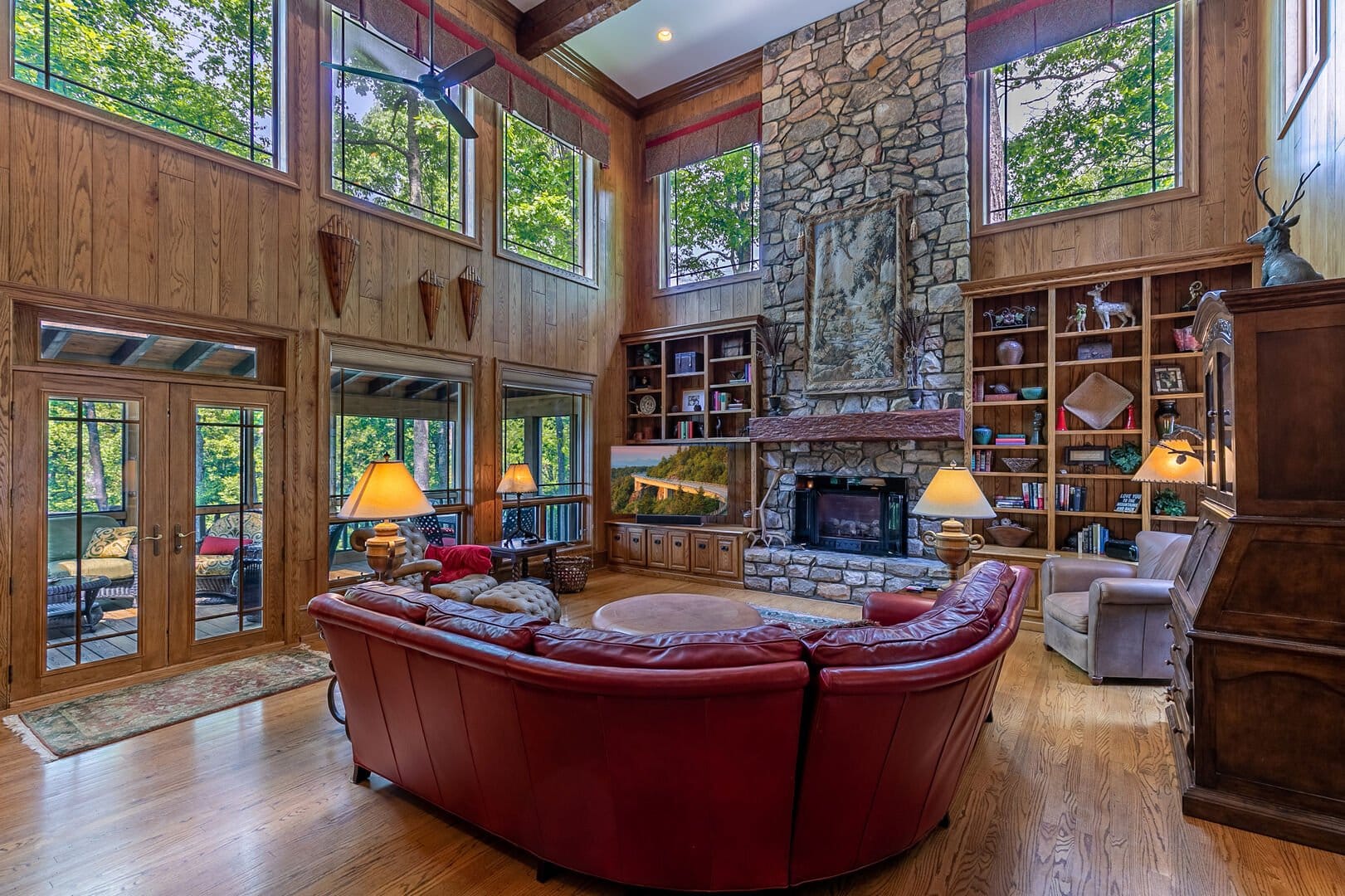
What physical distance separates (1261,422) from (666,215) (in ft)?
21.7

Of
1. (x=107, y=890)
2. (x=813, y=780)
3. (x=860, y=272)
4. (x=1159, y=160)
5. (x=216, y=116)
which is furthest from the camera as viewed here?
(x=860, y=272)

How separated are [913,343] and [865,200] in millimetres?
1612

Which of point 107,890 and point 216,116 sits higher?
point 216,116

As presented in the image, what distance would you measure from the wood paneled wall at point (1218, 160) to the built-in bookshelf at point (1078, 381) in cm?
29

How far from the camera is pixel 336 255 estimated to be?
15.4 ft

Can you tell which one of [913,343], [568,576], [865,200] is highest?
[865,200]

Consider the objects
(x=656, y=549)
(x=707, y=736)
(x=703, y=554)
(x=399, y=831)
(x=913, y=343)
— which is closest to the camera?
(x=707, y=736)

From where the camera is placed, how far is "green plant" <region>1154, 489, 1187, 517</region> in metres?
4.78

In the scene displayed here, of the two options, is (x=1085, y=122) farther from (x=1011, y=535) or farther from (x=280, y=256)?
(x=280, y=256)

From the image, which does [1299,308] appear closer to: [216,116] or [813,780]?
[813,780]

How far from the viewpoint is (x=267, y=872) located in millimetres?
2025

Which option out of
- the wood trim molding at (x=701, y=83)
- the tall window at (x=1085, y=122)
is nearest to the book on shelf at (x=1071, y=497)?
the tall window at (x=1085, y=122)

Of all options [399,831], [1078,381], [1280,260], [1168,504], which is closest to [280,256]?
[399,831]

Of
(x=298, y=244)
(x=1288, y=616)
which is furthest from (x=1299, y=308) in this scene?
(x=298, y=244)
